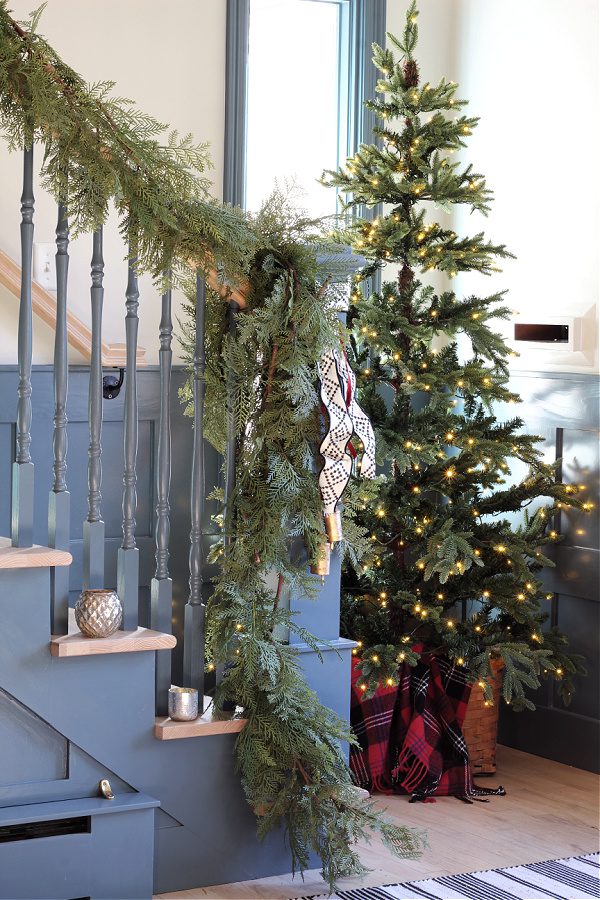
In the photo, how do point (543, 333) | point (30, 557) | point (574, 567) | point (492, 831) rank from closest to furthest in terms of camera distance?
point (30, 557), point (492, 831), point (574, 567), point (543, 333)

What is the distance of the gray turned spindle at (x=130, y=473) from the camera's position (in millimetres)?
2662

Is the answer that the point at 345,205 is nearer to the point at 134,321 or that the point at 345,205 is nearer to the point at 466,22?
the point at 134,321

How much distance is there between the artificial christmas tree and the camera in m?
3.54

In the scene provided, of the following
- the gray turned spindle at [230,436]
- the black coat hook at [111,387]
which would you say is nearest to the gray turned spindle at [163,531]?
the gray turned spindle at [230,436]

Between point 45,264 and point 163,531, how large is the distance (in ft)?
4.34

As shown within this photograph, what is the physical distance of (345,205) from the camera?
11.6 feet

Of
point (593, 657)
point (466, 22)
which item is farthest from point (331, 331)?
point (466, 22)

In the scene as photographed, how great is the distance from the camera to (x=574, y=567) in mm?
3896

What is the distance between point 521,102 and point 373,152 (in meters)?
0.86

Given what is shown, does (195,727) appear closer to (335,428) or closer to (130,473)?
(130,473)

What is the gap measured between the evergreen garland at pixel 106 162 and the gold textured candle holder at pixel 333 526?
60 centimetres

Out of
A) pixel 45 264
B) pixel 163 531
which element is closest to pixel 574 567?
pixel 163 531

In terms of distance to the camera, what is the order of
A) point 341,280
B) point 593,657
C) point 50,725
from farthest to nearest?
point 593,657 → point 341,280 → point 50,725

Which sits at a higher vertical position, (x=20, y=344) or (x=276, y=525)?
(x=20, y=344)
